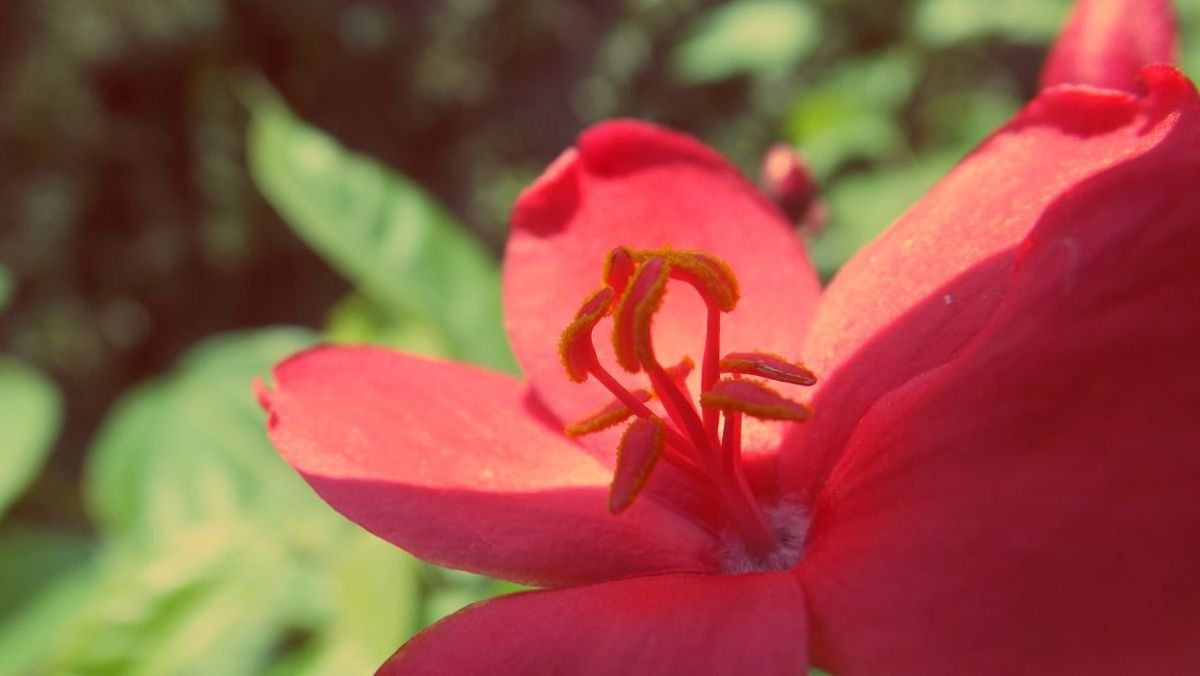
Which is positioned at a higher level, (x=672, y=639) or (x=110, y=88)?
(x=672, y=639)

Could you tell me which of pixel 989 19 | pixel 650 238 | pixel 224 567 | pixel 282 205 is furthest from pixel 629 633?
pixel 989 19

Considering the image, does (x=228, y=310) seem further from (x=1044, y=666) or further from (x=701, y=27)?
(x=1044, y=666)

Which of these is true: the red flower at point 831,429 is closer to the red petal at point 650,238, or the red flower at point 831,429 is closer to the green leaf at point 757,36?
the red petal at point 650,238

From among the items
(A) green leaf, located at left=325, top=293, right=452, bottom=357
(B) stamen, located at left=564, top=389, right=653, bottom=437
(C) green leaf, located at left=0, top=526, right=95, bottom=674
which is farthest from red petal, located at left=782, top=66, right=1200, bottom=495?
(C) green leaf, located at left=0, top=526, right=95, bottom=674

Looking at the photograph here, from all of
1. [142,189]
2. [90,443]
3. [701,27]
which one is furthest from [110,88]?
A: [701,27]

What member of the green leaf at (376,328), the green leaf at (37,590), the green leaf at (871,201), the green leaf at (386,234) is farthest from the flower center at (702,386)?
the green leaf at (871,201)

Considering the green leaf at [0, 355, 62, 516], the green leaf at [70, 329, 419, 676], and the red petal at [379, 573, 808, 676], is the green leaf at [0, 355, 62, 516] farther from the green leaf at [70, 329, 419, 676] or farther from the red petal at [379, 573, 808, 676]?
the red petal at [379, 573, 808, 676]
